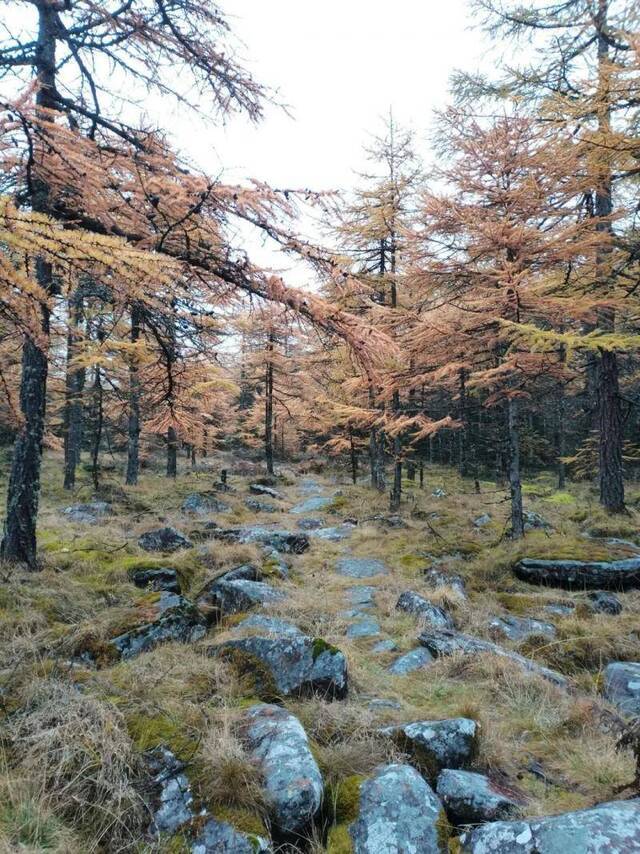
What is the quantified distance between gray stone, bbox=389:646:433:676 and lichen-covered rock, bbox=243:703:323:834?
209 centimetres

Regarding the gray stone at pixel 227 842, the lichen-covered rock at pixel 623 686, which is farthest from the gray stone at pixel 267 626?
the lichen-covered rock at pixel 623 686

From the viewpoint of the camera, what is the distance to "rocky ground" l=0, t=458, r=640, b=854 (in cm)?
273

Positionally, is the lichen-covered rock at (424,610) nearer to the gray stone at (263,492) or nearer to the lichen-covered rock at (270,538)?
the lichen-covered rock at (270,538)

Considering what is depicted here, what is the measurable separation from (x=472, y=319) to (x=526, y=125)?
419 cm

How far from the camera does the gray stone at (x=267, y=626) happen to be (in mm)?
5229

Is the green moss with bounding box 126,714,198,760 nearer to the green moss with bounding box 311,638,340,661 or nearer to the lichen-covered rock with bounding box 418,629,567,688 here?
the green moss with bounding box 311,638,340,661

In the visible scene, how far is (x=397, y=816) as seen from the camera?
2.79 meters

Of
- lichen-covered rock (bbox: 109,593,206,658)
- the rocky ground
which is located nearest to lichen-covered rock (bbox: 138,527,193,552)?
the rocky ground

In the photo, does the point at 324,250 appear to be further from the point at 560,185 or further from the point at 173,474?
the point at 173,474

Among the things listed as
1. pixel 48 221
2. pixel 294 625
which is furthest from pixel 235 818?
pixel 48 221

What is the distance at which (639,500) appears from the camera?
16.4 m

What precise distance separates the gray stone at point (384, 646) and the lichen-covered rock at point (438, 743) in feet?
7.63

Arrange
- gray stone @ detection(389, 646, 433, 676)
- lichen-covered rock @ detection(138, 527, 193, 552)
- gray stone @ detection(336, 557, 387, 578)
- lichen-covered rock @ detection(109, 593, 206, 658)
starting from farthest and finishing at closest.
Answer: lichen-covered rock @ detection(138, 527, 193, 552)
gray stone @ detection(336, 557, 387, 578)
gray stone @ detection(389, 646, 433, 676)
lichen-covered rock @ detection(109, 593, 206, 658)

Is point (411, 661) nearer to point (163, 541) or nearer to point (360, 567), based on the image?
point (360, 567)
